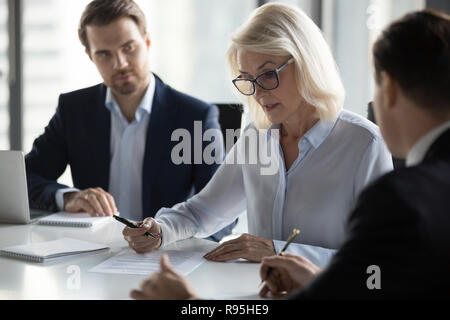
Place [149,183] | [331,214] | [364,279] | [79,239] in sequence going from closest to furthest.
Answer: [364,279]
[331,214]
[79,239]
[149,183]

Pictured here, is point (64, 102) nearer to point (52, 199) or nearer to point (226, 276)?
point (52, 199)

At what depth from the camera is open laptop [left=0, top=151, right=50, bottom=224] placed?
221cm

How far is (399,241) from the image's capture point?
2.72ft

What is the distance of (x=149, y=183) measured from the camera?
278cm

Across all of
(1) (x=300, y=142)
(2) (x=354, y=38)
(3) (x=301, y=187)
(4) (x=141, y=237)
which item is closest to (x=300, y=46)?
(1) (x=300, y=142)

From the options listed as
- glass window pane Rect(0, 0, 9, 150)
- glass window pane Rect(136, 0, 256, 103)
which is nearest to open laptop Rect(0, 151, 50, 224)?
glass window pane Rect(136, 0, 256, 103)

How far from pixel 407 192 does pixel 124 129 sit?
2.24 metres

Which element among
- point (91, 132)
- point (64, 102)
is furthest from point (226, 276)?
point (64, 102)

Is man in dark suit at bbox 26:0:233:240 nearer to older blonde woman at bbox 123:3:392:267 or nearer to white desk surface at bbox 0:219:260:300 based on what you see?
older blonde woman at bbox 123:3:392:267

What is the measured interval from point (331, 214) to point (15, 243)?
1.14m

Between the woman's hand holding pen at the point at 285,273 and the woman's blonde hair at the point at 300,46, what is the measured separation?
0.74 metres

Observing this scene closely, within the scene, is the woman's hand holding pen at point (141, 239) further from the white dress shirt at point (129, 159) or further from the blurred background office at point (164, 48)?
the blurred background office at point (164, 48)

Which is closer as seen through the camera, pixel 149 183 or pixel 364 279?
pixel 364 279

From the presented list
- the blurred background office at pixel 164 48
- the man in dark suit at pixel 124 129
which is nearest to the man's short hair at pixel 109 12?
the man in dark suit at pixel 124 129
